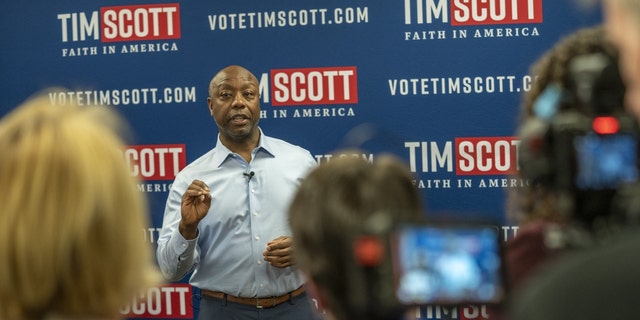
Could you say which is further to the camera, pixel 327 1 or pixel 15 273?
pixel 327 1

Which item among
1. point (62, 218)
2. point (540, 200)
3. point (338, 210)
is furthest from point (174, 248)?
point (62, 218)

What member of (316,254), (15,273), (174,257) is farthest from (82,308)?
(174,257)

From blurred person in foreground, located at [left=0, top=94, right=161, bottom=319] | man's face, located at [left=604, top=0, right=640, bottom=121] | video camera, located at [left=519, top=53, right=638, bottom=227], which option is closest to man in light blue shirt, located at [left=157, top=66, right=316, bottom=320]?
blurred person in foreground, located at [left=0, top=94, right=161, bottom=319]

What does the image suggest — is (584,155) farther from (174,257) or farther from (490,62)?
(490,62)

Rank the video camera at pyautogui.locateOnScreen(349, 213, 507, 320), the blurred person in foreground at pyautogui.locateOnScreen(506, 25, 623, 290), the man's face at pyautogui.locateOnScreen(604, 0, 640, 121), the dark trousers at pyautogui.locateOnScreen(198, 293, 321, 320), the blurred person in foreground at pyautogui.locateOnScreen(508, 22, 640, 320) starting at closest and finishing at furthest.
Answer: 1. the blurred person in foreground at pyautogui.locateOnScreen(508, 22, 640, 320)
2. the man's face at pyautogui.locateOnScreen(604, 0, 640, 121)
3. the video camera at pyautogui.locateOnScreen(349, 213, 507, 320)
4. the blurred person in foreground at pyautogui.locateOnScreen(506, 25, 623, 290)
5. the dark trousers at pyautogui.locateOnScreen(198, 293, 321, 320)

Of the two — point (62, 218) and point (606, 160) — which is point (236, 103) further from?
point (606, 160)

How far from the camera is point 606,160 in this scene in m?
1.03

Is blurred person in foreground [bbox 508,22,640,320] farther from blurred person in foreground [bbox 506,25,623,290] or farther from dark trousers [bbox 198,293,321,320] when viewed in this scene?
dark trousers [bbox 198,293,321,320]

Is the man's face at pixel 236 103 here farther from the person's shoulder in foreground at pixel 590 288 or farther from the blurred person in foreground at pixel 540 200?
the person's shoulder in foreground at pixel 590 288

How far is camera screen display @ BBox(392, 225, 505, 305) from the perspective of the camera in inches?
39.8

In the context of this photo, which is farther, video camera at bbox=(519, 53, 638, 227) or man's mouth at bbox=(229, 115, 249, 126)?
man's mouth at bbox=(229, 115, 249, 126)

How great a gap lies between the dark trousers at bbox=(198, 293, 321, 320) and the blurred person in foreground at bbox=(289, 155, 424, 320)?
222 cm

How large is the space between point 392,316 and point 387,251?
3.2 inches

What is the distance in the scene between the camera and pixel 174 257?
3.53 m
